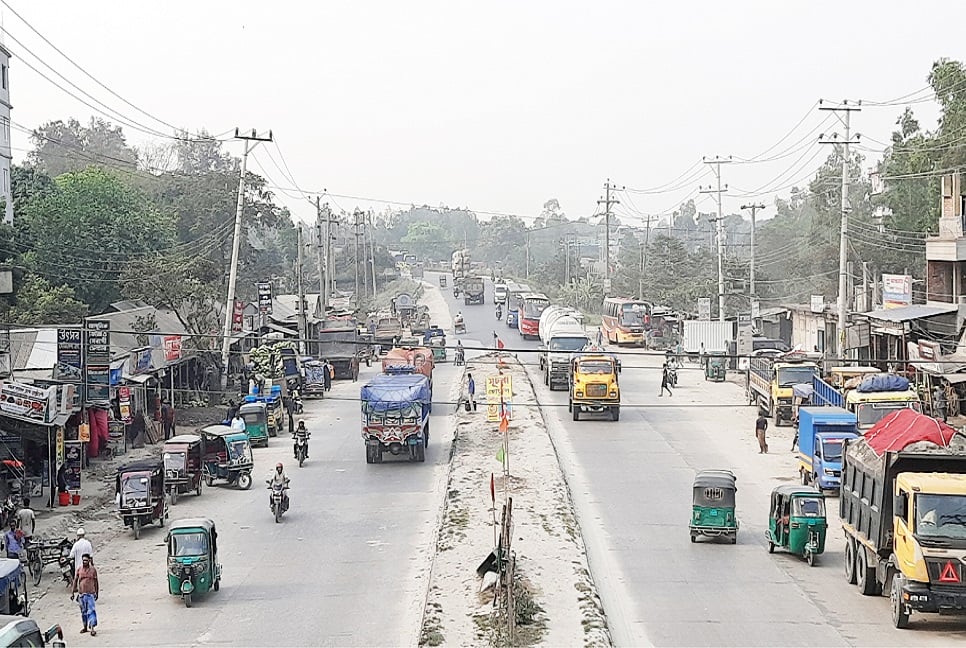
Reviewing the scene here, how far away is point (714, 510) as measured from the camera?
23.9 metres

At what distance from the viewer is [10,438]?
2847cm

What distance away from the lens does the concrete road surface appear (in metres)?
18.3

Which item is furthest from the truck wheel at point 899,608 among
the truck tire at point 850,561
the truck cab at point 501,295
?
the truck cab at point 501,295

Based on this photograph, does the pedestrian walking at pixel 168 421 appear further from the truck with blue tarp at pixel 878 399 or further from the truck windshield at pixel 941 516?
the truck windshield at pixel 941 516

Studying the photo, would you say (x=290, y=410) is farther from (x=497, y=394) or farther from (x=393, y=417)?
(x=393, y=417)

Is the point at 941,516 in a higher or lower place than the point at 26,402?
lower

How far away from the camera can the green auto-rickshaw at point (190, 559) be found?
1989 centimetres

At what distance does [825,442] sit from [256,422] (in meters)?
19.0

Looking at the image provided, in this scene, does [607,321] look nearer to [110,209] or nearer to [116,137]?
[110,209]

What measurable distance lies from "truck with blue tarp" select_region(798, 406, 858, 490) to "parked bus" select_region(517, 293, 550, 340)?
44832 millimetres

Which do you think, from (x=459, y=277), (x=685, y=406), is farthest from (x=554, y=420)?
(x=459, y=277)

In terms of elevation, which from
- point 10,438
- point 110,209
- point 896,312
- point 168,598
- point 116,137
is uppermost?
point 116,137

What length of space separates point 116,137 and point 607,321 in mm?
73038

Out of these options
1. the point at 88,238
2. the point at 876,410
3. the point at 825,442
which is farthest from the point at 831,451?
the point at 88,238
